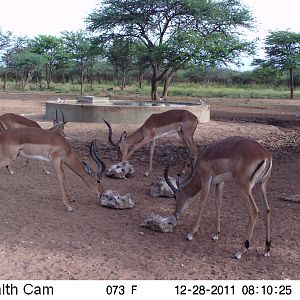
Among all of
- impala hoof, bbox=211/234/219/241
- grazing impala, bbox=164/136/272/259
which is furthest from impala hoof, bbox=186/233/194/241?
impala hoof, bbox=211/234/219/241

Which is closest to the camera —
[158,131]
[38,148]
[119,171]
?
[38,148]

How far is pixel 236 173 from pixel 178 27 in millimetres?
21879

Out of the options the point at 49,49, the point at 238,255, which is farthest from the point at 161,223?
the point at 49,49

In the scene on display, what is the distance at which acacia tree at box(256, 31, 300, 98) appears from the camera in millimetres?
35181

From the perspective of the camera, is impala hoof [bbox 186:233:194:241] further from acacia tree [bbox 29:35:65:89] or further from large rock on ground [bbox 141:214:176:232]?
acacia tree [bbox 29:35:65:89]

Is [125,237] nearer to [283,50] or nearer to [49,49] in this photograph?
[283,50]

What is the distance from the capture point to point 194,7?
24.1 metres

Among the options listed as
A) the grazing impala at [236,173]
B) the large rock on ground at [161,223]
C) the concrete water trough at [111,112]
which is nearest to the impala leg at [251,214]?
the grazing impala at [236,173]

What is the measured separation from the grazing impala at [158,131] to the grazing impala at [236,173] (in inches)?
126

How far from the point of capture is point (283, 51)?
3625 cm

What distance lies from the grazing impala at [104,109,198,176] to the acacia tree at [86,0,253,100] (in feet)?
48.7

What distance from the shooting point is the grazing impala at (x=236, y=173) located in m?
4.40

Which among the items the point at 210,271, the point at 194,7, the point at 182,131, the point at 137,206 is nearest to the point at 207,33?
the point at 194,7

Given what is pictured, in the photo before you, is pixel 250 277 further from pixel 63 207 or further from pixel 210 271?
pixel 63 207
